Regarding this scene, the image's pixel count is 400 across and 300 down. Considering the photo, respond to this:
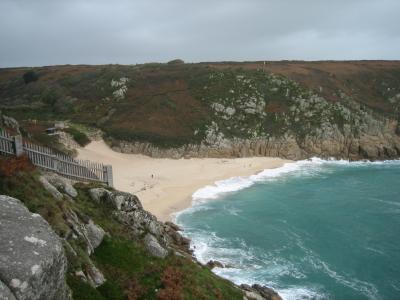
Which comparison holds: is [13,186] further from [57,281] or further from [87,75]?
[87,75]

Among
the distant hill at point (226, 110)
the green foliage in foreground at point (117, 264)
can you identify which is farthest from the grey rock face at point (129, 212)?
the distant hill at point (226, 110)

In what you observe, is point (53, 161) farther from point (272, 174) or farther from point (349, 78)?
point (349, 78)

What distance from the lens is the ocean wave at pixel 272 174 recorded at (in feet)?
145

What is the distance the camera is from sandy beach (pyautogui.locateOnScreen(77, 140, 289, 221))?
40719 mm

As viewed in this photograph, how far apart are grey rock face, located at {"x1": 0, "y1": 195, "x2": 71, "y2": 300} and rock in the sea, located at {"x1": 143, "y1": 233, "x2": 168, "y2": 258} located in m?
6.32

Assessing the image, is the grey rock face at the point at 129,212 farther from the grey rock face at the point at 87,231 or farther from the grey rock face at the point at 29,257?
the grey rock face at the point at 29,257

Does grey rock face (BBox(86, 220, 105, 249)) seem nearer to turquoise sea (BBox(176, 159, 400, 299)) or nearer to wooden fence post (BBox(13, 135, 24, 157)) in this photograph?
wooden fence post (BBox(13, 135, 24, 157))

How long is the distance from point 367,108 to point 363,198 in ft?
117

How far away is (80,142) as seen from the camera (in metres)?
57.8

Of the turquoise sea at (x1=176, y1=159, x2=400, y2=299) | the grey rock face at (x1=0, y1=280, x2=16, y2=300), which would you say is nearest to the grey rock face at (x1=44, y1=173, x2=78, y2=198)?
the grey rock face at (x1=0, y1=280, x2=16, y2=300)

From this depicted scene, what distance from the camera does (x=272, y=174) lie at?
177 feet

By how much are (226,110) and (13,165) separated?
56399 millimetres

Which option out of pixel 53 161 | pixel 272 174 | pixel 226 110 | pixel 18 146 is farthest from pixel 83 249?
pixel 226 110

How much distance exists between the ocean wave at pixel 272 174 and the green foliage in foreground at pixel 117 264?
24.9m
